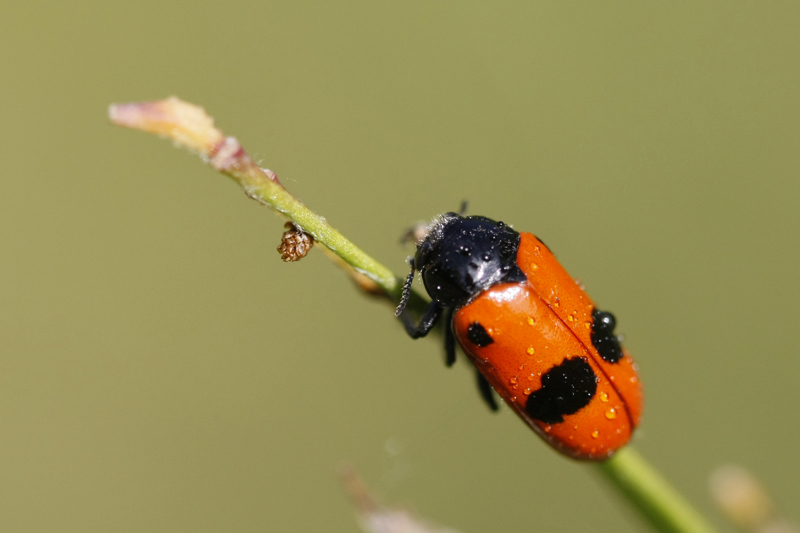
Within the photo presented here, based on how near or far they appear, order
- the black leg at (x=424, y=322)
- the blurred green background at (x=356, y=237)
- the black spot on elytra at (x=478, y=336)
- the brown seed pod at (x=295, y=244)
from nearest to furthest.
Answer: the brown seed pod at (x=295, y=244) → the black leg at (x=424, y=322) → the black spot on elytra at (x=478, y=336) → the blurred green background at (x=356, y=237)

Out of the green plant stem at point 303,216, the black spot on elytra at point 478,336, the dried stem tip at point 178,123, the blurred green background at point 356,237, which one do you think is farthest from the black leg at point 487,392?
the blurred green background at point 356,237

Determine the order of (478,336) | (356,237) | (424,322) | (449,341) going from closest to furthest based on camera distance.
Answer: (424,322), (478,336), (449,341), (356,237)

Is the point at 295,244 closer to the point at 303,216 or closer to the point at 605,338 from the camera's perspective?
the point at 303,216

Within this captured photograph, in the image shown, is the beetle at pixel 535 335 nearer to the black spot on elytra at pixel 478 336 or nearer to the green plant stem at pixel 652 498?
the black spot on elytra at pixel 478 336

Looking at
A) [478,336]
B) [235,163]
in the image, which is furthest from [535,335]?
[235,163]

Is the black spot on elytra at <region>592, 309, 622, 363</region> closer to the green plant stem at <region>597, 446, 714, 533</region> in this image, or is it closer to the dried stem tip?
the green plant stem at <region>597, 446, 714, 533</region>
